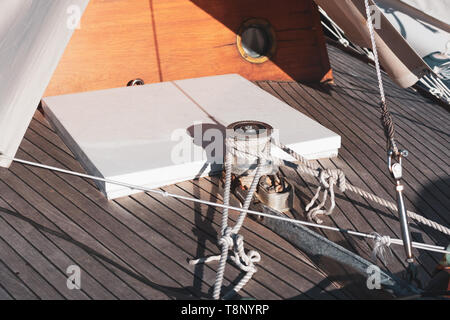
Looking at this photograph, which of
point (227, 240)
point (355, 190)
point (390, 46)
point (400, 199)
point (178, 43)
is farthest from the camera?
point (178, 43)

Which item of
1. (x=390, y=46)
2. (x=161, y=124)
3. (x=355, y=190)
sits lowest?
(x=355, y=190)

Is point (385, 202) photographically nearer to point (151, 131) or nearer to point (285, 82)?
point (151, 131)

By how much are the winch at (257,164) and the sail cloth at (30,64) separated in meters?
0.77

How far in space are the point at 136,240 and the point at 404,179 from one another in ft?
4.35

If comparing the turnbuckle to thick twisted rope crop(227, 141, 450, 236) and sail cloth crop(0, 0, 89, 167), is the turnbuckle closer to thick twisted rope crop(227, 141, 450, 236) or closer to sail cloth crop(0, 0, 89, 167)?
thick twisted rope crop(227, 141, 450, 236)

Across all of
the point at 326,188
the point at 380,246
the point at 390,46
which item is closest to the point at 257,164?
the point at 326,188

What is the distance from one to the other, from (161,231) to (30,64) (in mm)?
802

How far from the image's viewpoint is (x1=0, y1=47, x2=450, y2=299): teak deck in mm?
2111

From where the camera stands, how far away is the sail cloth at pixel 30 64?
2.14 m

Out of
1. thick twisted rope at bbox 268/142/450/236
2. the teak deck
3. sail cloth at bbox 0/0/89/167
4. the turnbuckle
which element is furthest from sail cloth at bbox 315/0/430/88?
sail cloth at bbox 0/0/89/167

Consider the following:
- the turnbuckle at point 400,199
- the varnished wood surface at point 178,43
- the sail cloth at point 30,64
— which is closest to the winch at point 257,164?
the turnbuckle at point 400,199

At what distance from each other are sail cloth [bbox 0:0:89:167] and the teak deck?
1.34ft

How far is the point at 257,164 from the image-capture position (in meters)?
2.59

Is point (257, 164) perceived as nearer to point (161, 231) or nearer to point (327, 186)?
point (327, 186)
